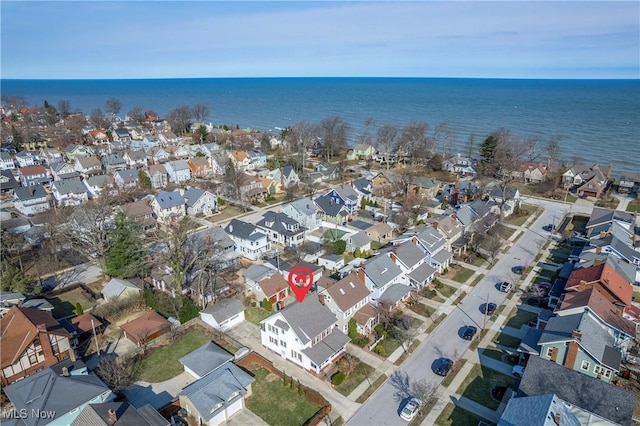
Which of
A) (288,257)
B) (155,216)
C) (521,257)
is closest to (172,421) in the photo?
(288,257)

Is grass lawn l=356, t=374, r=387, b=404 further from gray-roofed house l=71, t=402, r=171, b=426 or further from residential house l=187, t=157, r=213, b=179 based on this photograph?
residential house l=187, t=157, r=213, b=179

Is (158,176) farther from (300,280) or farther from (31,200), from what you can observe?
(300,280)

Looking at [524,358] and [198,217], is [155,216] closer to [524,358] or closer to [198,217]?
[198,217]

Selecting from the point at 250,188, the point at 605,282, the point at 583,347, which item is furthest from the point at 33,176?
the point at 605,282

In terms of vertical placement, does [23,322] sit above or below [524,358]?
above

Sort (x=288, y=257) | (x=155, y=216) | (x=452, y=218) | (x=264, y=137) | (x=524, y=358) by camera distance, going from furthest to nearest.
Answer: (x=264, y=137)
(x=155, y=216)
(x=452, y=218)
(x=288, y=257)
(x=524, y=358)

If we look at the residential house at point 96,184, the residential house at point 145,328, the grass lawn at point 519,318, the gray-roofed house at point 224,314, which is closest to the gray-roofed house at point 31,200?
the residential house at point 96,184

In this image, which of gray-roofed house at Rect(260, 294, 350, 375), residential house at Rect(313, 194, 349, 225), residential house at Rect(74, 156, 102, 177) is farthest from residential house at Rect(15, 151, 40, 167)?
gray-roofed house at Rect(260, 294, 350, 375)
